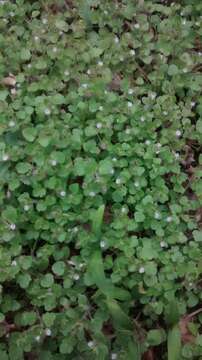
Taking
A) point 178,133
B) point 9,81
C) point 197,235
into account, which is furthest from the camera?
point 9,81

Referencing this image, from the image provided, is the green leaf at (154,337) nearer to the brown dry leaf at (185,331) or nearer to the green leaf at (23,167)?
the brown dry leaf at (185,331)

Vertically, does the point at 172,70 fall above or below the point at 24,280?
above

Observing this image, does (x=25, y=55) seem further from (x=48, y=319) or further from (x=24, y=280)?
(x=48, y=319)

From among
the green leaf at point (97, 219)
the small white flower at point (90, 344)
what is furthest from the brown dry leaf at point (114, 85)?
the small white flower at point (90, 344)

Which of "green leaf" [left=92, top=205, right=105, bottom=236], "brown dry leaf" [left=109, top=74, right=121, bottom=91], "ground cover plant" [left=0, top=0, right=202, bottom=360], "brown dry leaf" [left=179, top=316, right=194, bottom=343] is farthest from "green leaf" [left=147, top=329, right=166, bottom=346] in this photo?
"brown dry leaf" [left=109, top=74, right=121, bottom=91]

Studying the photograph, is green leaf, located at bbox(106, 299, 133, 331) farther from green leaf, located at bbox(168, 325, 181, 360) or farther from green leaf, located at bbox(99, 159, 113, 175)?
green leaf, located at bbox(99, 159, 113, 175)

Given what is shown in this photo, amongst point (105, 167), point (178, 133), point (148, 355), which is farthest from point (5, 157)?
point (148, 355)

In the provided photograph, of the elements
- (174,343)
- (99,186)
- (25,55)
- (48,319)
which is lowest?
(174,343)

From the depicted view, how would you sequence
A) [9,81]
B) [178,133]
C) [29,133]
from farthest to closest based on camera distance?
[9,81], [178,133], [29,133]
